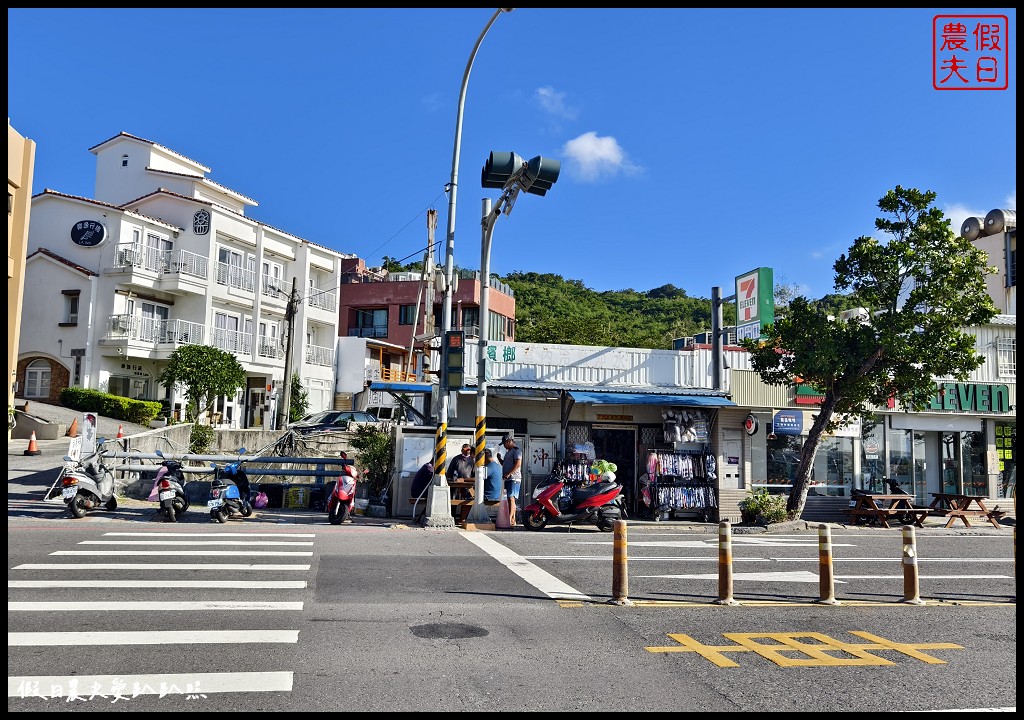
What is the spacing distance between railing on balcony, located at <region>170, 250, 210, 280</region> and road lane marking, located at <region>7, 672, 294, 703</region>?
A: 35427 mm

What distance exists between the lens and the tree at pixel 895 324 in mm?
19109

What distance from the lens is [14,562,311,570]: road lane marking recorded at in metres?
10.1

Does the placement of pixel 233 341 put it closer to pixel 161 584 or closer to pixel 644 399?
pixel 644 399

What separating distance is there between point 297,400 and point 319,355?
452 cm

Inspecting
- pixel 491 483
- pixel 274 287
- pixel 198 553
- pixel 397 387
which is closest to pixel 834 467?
pixel 491 483

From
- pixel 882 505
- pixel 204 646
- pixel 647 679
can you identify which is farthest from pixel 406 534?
pixel 882 505

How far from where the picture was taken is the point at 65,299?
3703cm

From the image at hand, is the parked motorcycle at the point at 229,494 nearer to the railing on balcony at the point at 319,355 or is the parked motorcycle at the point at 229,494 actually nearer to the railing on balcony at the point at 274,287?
the railing on balcony at the point at 274,287

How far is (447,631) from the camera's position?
749 centimetres

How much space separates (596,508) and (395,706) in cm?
1188

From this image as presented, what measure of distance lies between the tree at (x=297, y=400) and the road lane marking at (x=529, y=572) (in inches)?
1148

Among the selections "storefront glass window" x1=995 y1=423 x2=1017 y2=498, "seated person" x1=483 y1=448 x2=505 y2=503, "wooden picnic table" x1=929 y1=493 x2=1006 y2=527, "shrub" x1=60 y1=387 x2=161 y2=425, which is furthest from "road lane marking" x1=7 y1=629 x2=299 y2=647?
"shrub" x1=60 y1=387 x2=161 y2=425

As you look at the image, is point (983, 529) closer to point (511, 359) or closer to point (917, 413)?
point (917, 413)

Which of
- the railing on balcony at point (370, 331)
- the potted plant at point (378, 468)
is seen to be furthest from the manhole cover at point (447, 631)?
the railing on balcony at point (370, 331)
